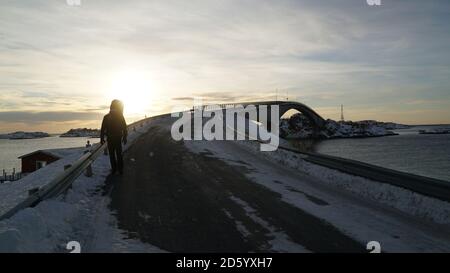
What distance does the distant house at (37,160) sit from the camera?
49.8m

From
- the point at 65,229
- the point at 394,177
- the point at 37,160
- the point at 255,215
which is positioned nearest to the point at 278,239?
the point at 255,215

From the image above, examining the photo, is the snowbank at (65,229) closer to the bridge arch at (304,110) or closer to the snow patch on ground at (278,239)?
the snow patch on ground at (278,239)

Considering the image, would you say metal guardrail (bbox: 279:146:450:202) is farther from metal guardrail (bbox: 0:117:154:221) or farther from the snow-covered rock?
the snow-covered rock

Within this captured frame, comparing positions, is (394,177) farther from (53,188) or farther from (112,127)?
(112,127)

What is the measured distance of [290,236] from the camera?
6.66m

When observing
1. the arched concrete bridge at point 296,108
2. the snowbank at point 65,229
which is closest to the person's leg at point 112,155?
the snowbank at point 65,229

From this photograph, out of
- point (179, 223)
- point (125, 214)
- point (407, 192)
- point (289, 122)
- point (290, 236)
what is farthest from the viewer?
point (289, 122)

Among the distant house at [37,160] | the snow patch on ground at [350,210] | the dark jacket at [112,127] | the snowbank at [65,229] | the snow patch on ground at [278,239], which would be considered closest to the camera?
the snowbank at [65,229]

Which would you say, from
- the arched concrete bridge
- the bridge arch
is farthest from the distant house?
the bridge arch

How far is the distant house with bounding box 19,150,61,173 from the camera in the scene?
4975 centimetres

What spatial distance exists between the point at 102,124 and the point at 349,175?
7862mm
